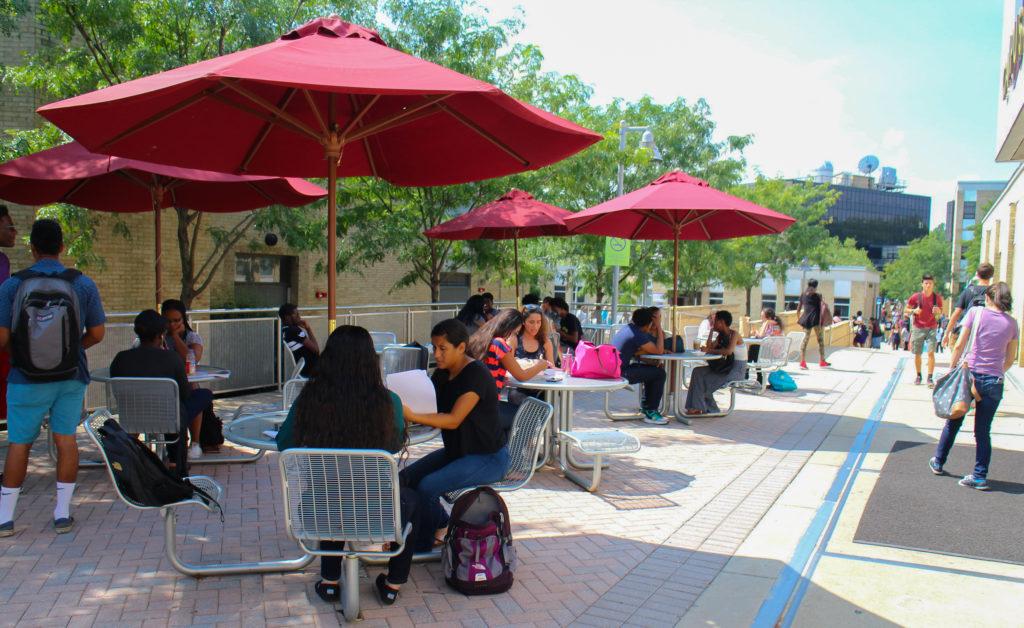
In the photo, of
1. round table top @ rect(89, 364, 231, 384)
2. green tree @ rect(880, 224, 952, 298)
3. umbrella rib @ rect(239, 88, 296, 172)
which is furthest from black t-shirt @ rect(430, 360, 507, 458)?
green tree @ rect(880, 224, 952, 298)

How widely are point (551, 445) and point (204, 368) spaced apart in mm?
3322

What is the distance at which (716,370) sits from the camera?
9336mm

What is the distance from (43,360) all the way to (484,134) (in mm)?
3046

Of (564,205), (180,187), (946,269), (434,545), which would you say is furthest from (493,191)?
(946,269)

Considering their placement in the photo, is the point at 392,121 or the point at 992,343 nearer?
the point at 392,121

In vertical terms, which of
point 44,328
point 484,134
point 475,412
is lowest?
point 475,412

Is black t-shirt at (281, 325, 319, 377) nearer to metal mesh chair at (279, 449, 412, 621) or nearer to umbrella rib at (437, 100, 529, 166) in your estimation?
umbrella rib at (437, 100, 529, 166)

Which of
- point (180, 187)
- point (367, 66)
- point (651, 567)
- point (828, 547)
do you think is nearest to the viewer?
point (367, 66)

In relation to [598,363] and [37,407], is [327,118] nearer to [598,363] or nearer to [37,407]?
[37,407]

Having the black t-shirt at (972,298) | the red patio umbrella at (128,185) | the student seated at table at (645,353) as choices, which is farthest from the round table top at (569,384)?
the black t-shirt at (972,298)

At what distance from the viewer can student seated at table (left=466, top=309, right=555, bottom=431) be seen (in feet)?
19.8

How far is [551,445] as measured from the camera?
6.75 meters

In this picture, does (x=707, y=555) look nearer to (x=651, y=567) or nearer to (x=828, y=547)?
(x=651, y=567)

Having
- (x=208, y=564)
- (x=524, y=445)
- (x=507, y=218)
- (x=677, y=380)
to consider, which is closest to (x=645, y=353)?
(x=677, y=380)
